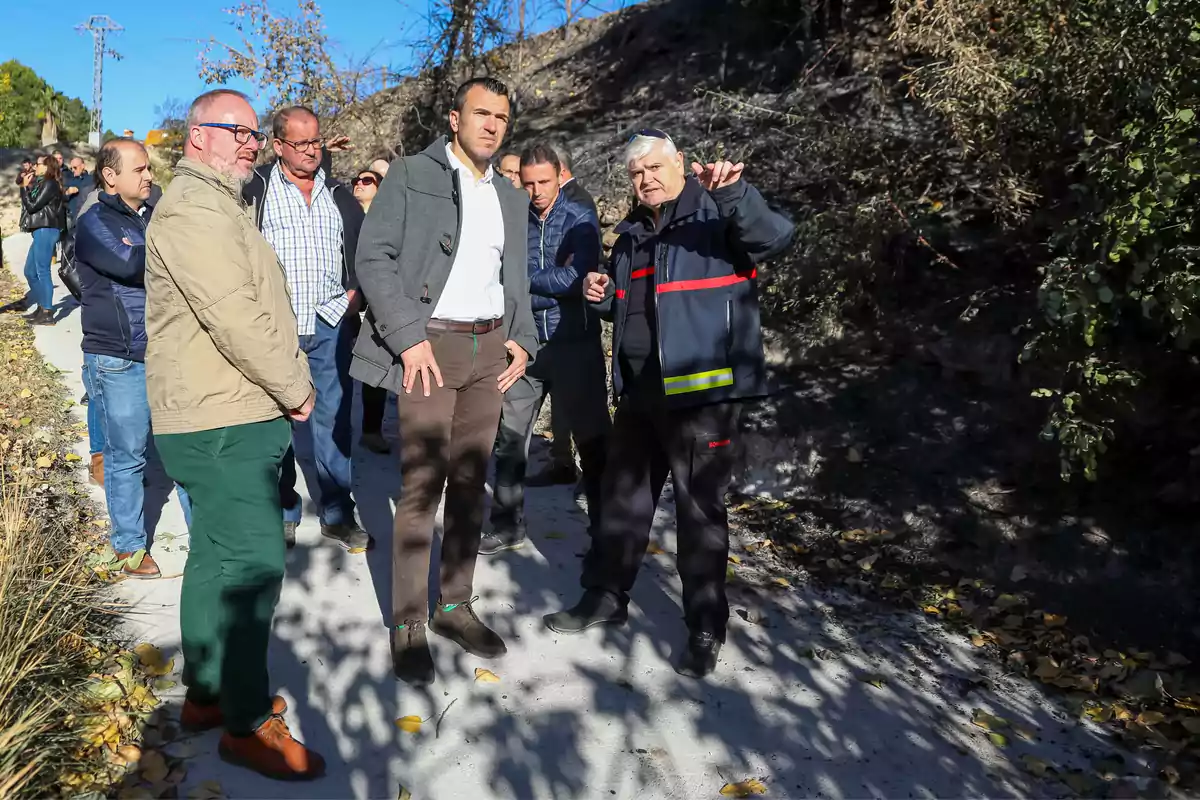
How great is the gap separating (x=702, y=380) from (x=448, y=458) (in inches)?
42.4

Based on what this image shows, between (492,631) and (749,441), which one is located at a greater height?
(749,441)

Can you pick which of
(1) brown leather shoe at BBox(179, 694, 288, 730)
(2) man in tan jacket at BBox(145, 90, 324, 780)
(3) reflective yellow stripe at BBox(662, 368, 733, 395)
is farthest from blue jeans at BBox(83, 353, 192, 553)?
(3) reflective yellow stripe at BBox(662, 368, 733, 395)

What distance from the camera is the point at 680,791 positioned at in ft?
9.77

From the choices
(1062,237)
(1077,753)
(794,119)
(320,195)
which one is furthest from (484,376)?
(794,119)

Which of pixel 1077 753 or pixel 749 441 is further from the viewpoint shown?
pixel 749 441

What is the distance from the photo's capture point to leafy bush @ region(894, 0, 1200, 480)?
3.87 metres

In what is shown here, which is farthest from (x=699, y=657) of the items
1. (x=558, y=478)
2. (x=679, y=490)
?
(x=558, y=478)

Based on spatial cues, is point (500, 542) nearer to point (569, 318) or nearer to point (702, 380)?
point (569, 318)

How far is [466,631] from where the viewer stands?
3.72 meters

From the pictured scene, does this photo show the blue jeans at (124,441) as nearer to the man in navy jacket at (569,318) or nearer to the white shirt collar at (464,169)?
the man in navy jacket at (569,318)

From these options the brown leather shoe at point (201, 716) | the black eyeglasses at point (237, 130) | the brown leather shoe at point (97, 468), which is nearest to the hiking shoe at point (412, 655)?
the brown leather shoe at point (201, 716)

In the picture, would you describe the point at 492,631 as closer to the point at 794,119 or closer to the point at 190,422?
the point at 190,422

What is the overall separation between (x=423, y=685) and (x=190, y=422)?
4.62 ft

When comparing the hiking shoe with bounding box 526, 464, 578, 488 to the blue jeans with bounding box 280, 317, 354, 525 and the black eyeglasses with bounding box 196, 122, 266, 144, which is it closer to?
the blue jeans with bounding box 280, 317, 354, 525
